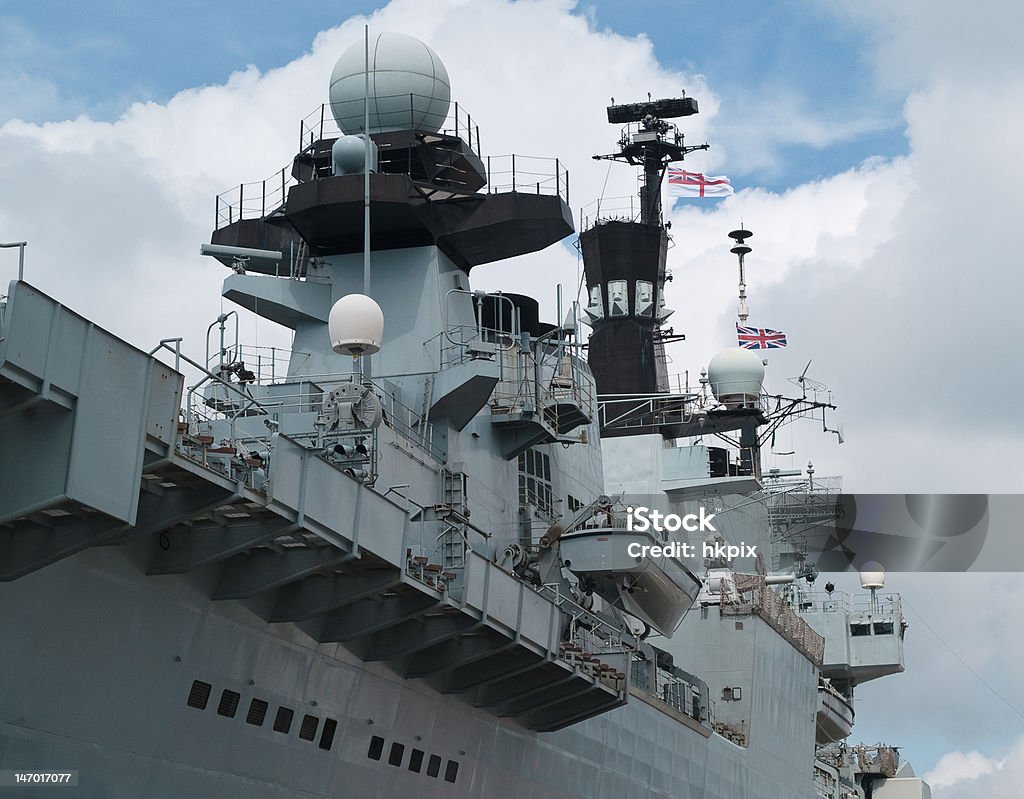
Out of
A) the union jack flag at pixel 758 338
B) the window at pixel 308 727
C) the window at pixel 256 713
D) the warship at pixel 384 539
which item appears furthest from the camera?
the union jack flag at pixel 758 338

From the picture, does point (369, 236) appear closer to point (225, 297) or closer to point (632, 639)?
point (225, 297)

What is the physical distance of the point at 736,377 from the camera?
39812mm

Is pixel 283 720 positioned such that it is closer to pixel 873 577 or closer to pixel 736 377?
pixel 736 377

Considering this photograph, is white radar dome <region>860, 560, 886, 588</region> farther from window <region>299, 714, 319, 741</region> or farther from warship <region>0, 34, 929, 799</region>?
window <region>299, 714, 319, 741</region>

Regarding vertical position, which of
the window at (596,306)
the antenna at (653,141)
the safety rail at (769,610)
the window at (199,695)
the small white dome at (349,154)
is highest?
the antenna at (653,141)

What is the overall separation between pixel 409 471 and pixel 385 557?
5.04 meters

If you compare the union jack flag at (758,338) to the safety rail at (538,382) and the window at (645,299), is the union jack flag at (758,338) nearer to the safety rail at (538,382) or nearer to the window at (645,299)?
the window at (645,299)

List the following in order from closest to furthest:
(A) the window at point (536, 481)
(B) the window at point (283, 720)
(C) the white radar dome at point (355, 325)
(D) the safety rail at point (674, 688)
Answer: (B) the window at point (283, 720) < (C) the white radar dome at point (355, 325) < (A) the window at point (536, 481) < (D) the safety rail at point (674, 688)

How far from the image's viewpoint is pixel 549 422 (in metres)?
25.8

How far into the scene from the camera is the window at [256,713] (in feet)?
57.3

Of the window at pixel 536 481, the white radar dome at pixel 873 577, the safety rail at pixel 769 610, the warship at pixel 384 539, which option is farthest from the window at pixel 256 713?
the white radar dome at pixel 873 577

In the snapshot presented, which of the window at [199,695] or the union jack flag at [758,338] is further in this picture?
the union jack flag at [758,338]

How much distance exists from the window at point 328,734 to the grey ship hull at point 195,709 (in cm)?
7

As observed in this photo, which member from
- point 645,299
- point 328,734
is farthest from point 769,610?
point 328,734
